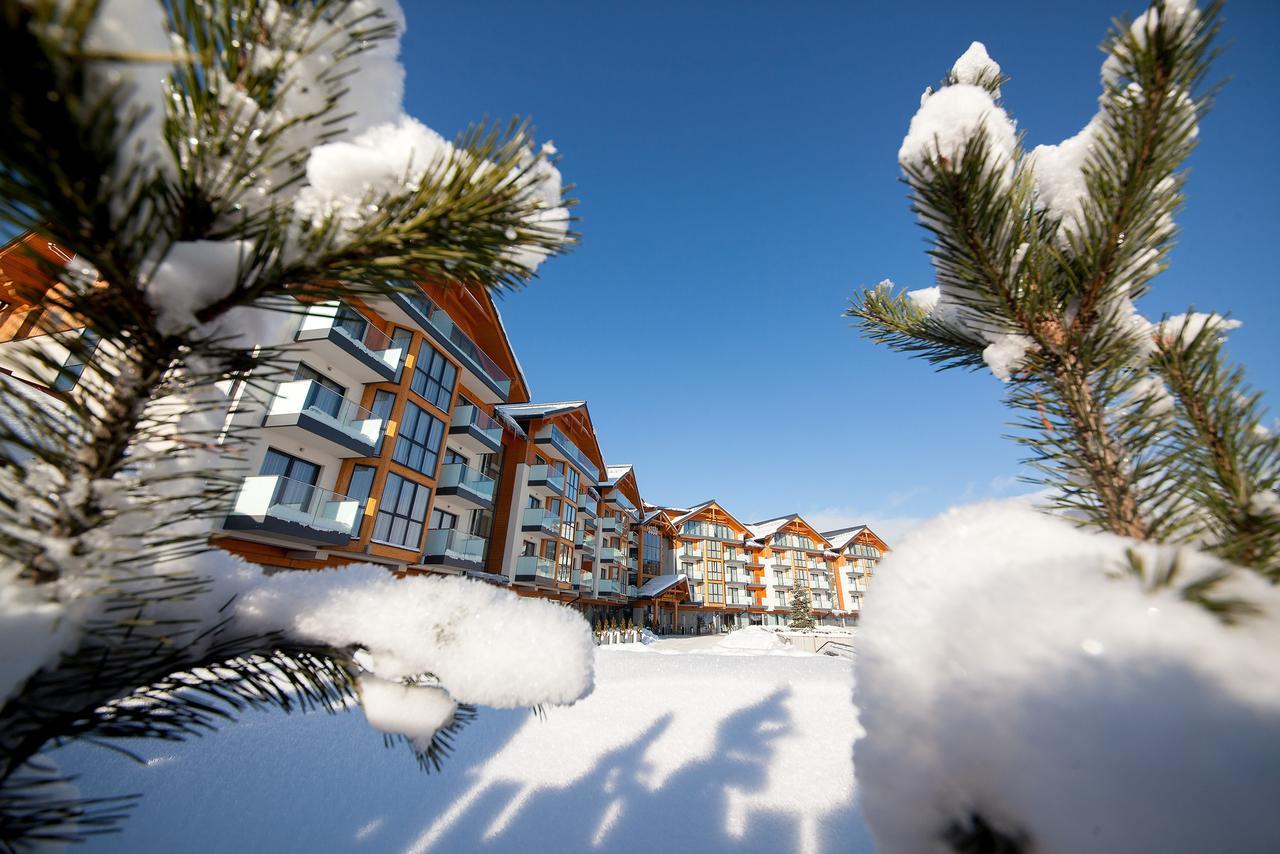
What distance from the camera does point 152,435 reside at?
0.87 metres

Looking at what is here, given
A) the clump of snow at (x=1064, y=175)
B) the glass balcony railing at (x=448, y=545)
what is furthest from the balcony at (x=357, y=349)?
the clump of snow at (x=1064, y=175)

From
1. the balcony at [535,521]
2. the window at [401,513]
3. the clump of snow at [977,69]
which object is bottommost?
the clump of snow at [977,69]

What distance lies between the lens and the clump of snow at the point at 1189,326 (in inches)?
45.1

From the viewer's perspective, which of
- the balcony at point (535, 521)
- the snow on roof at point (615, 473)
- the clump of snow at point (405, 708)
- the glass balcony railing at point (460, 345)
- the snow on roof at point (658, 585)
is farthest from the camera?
the snow on roof at point (658, 585)

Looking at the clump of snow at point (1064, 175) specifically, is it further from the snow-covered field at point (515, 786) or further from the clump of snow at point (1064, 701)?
the snow-covered field at point (515, 786)

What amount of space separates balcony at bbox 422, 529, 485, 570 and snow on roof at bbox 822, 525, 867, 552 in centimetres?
4299

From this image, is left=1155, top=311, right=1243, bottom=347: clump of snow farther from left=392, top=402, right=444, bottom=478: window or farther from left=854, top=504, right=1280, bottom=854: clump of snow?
left=392, top=402, right=444, bottom=478: window

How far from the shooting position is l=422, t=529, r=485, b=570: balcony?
15.2m

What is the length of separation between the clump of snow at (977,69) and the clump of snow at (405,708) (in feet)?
7.50

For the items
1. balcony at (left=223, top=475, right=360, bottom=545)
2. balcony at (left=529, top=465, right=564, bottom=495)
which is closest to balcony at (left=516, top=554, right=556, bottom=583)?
balcony at (left=529, top=465, right=564, bottom=495)

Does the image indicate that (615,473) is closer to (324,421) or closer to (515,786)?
(324,421)

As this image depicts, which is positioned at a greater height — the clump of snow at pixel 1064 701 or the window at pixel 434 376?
the window at pixel 434 376

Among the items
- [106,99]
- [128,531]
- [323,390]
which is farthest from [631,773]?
[323,390]

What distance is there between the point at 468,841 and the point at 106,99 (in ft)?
9.90
